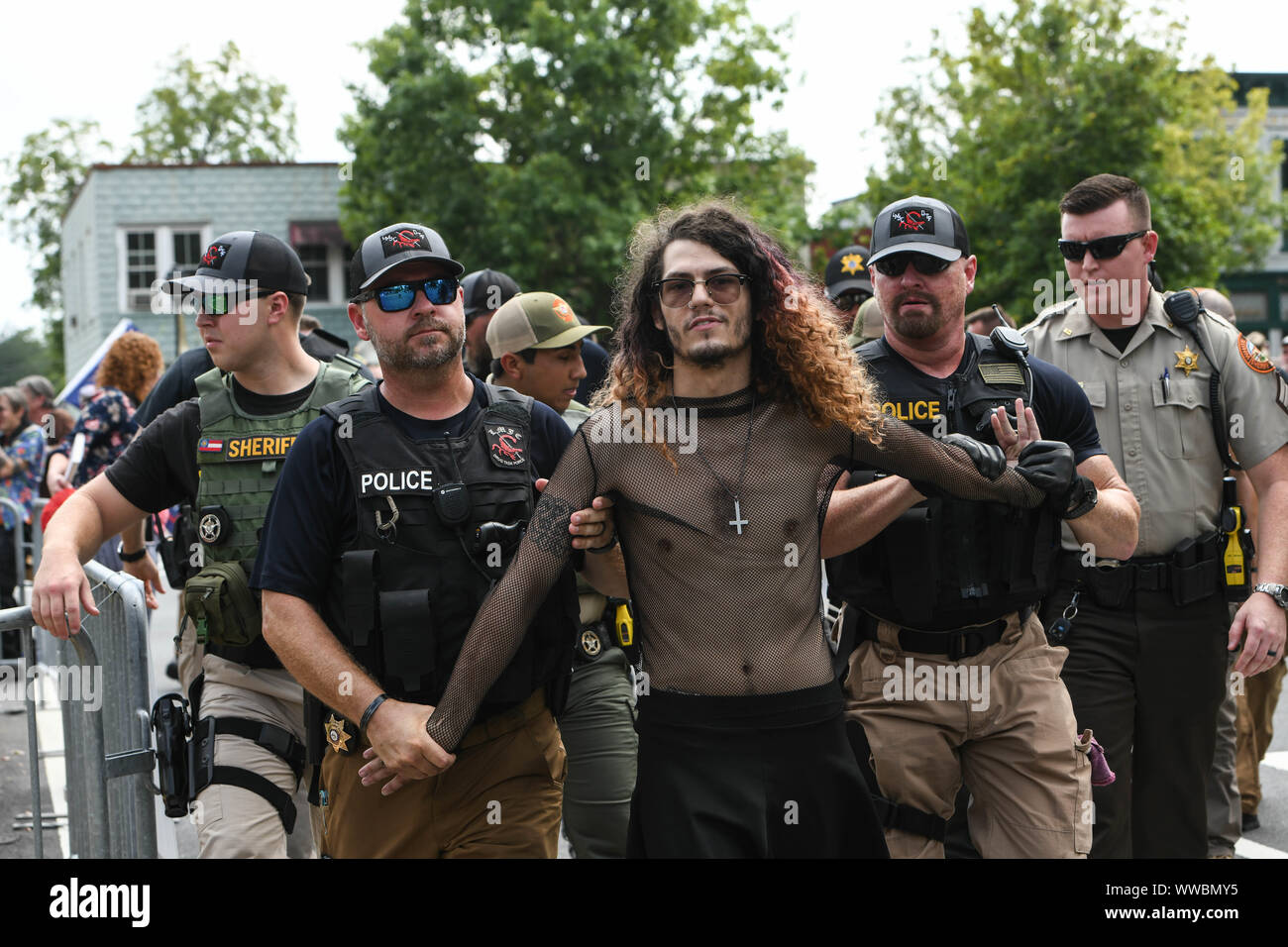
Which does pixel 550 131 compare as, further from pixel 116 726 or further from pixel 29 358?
pixel 29 358

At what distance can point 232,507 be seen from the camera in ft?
13.1

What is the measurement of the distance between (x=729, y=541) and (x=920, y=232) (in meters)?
1.29

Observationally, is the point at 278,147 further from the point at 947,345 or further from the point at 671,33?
the point at 947,345

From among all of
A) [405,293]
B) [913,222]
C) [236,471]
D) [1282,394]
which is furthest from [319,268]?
[405,293]

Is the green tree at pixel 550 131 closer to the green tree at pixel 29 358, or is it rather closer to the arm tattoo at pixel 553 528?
the green tree at pixel 29 358

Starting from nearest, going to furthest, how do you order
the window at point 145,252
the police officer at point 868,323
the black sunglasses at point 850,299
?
the police officer at point 868,323 < the black sunglasses at point 850,299 < the window at point 145,252

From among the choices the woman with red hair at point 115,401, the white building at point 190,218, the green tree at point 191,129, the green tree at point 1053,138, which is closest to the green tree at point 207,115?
the green tree at point 191,129

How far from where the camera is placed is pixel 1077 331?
15.5 ft

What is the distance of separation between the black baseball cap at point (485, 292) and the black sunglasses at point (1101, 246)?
2.37m

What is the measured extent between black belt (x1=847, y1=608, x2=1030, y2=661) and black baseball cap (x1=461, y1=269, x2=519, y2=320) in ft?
9.11

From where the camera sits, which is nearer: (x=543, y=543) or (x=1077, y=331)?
(x=543, y=543)

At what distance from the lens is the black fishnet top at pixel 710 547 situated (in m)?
3.03
